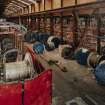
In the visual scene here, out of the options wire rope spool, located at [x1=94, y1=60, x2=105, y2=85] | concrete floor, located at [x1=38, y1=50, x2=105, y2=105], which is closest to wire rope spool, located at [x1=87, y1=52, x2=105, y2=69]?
concrete floor, located at [x1=38, y1=50, x2=105, y2=105]

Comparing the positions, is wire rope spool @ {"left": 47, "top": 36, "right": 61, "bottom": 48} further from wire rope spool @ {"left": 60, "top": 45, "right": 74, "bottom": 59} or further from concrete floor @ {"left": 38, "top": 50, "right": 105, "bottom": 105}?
concrete floor @ {"left": 38, "top": 50, "right": 105, "bottom": 105}

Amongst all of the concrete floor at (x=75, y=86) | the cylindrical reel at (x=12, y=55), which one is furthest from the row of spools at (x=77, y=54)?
the cylindrical reel at (x=12, y=55)

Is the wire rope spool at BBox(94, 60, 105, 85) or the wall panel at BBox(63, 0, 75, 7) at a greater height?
the wall panel at BBox(63, 0, 75, 7)

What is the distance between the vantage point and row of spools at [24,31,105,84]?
29.3 feet

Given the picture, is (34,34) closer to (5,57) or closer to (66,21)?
(66,21)

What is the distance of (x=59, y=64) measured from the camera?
12.5 metres

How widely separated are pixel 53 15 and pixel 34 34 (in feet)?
10.9

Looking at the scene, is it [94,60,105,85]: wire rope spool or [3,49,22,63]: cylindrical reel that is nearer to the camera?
[94,60,105,85]: wire rope spool

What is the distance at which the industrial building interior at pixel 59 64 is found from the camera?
17.1ft

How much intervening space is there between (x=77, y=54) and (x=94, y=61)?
1988 mm

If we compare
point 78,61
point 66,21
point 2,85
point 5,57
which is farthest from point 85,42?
point 2,85

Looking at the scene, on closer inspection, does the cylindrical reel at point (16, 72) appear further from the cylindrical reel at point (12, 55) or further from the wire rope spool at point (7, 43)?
the wire rope spool at point (7, 43)

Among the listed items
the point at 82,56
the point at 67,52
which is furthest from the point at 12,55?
the point at 67,52

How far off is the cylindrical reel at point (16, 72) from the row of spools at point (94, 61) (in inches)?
121
